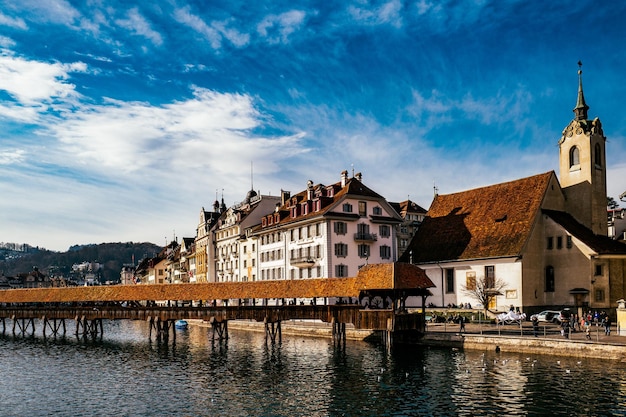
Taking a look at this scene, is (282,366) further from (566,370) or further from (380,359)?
(566,370)

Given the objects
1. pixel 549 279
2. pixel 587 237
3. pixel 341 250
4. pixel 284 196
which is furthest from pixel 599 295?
pixel 284 196

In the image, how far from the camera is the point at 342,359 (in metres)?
44.5

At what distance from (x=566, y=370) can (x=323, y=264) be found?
123ft

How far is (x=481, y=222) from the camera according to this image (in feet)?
221

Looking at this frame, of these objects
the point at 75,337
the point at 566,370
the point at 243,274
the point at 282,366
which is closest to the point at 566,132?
the point at 566,370

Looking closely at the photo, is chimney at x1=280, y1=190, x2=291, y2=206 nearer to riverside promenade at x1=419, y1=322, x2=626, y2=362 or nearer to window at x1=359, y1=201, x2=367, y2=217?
window at x1=359, y1=201, x2=367, y2=217

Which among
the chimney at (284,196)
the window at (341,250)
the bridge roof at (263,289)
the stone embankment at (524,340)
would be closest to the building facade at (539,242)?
the window at (341,250)

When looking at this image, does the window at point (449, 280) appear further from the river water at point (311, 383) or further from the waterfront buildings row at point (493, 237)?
the river water at point (311, 383)

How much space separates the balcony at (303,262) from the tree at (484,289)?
60.7 feet

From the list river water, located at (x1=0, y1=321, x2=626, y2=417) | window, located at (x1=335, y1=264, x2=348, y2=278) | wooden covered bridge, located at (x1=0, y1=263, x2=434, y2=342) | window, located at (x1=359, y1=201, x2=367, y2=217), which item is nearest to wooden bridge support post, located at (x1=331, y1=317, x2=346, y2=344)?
wooden covered bridge, located at (x1=0, y1=263, x2=434, y2=342)

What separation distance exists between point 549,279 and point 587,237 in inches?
226

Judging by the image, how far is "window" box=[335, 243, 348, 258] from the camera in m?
70.8

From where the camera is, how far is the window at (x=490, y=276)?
201 feet

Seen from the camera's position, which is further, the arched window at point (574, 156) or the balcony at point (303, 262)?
the balcony at point (303, 262)
